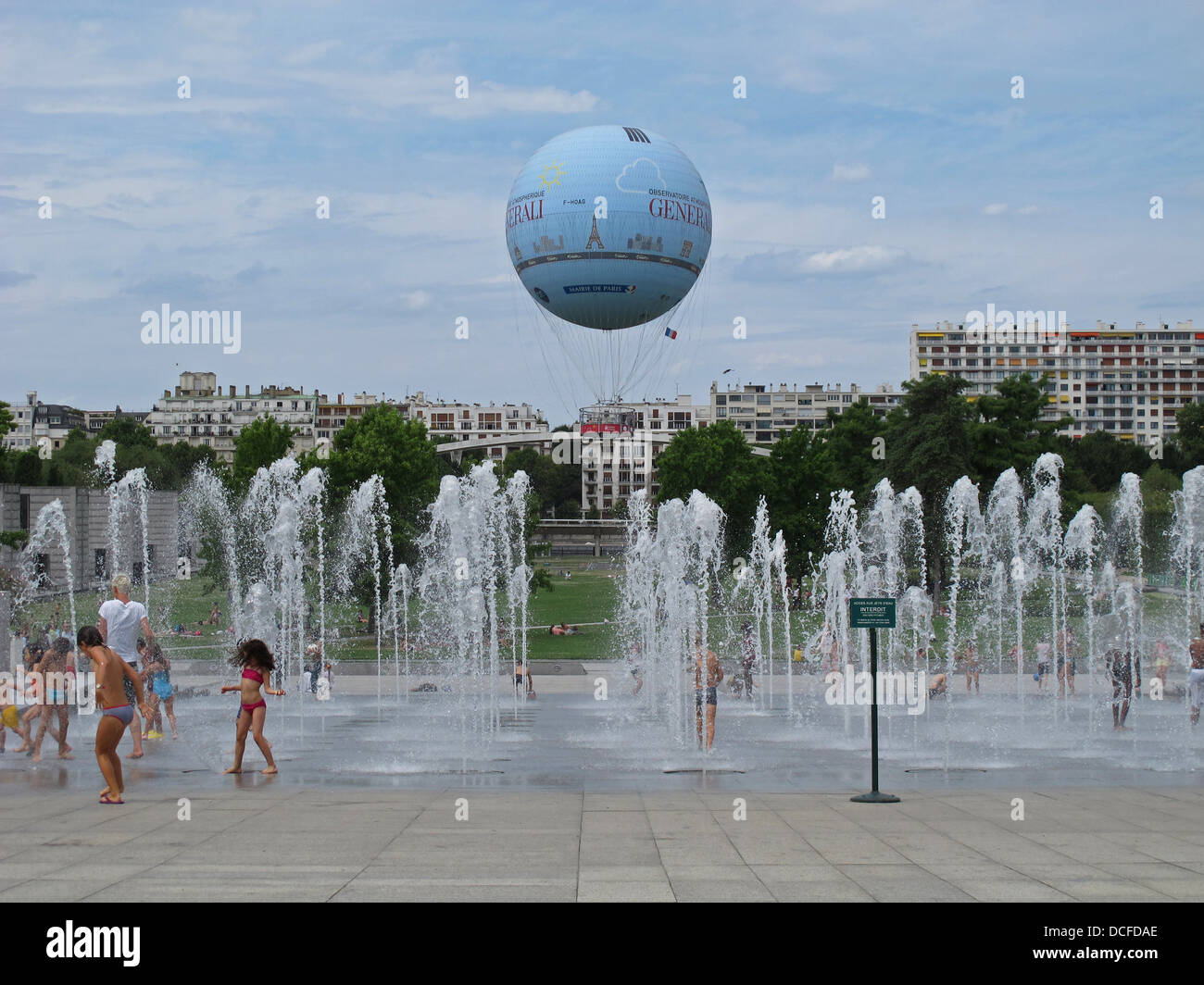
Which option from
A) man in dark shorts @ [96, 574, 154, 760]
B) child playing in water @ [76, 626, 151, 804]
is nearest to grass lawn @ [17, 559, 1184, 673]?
man in dark shorts @ [96, 574, 154, 760]

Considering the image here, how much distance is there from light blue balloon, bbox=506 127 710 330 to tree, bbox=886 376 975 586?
14441 mm

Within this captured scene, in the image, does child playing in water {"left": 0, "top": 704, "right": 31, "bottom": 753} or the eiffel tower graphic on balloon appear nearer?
child playing in water {"left": 0, "top": 704, "right": 31, "bottom": 753}

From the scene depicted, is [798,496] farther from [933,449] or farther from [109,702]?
[109,702]

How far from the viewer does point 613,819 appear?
43.1ft

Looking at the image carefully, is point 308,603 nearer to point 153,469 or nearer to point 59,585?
point 59,585

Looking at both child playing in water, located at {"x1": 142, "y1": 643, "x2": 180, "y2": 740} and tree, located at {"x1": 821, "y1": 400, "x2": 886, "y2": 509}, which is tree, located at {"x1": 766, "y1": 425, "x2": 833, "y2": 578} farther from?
child playing in water, located at {"x1": 142, "y1": 643, "x2": 180, "y2": 740}

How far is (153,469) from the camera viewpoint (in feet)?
358

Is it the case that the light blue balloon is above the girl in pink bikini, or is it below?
above

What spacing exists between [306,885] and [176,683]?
24247 millimetres

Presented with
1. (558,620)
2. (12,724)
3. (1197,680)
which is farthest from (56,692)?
(558,620)

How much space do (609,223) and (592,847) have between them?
5933 centimetres

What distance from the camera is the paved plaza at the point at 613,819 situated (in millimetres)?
9984

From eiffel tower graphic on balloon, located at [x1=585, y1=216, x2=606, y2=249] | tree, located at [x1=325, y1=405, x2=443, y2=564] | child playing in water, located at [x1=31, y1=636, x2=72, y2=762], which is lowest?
child playing in water, located at [x1=31, y1=636, x2=72, y2=762]

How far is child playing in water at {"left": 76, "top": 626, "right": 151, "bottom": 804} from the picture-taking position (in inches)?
526
